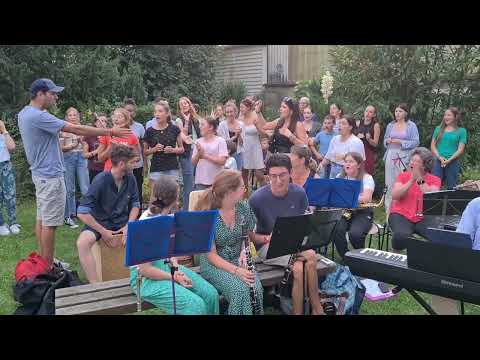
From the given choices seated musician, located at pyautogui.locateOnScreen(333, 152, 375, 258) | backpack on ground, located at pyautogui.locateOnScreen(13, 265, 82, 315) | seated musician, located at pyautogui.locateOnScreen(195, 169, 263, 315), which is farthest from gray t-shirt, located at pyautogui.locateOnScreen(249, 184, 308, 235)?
backpack on ground, located at pyautogui.locateOnScreen(13, 265, 82, 315)

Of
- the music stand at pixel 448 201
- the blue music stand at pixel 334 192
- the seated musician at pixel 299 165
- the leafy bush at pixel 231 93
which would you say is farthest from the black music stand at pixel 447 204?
the leafy bush at pixel 231 93

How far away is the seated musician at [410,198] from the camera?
5.27 meters

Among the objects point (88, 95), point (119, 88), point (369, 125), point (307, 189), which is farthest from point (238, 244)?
point (119, 88)

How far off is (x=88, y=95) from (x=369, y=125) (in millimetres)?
6079

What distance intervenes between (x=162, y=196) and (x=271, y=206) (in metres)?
1.04

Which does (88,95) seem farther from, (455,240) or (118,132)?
(455,240)

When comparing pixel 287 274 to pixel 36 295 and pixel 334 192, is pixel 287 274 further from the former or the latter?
pixel 36 295

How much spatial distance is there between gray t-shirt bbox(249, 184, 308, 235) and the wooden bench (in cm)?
52

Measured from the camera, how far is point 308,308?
418 cm

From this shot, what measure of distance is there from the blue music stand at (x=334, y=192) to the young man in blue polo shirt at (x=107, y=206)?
1786 mm

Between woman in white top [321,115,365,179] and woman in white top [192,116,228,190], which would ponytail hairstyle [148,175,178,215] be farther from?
woman in white top [321,115,365,179]

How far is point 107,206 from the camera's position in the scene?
4.92m

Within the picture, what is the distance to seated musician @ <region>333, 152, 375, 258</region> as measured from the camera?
555cm

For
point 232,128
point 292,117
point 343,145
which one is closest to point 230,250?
point 343,145
